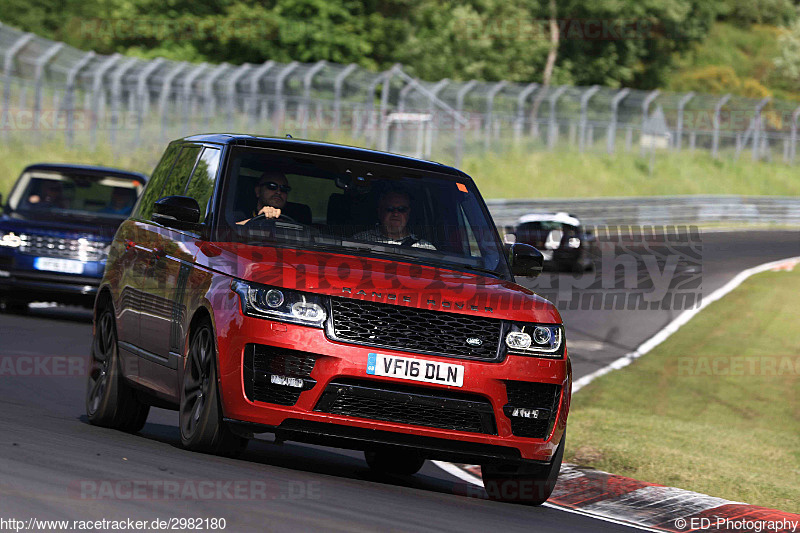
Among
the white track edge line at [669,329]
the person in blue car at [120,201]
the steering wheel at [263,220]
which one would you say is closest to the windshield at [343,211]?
the steering wheel at [263,220]

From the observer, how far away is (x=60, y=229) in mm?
17391

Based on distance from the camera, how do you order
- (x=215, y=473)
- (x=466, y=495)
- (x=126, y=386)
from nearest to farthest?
(x=215, y=473)
(x=466, y=495)
(x=126, y=386)

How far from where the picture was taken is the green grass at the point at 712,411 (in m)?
11.3

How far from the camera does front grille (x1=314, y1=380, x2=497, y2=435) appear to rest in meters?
7.16

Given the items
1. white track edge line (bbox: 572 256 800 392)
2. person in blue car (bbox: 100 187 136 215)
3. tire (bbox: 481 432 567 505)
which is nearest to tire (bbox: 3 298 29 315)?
person in blue car (bbox: 100 187 136 215)

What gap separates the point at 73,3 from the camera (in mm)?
92250

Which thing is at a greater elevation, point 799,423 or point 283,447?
point 283,447

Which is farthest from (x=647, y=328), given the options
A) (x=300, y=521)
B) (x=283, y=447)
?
(x=300, y=521)

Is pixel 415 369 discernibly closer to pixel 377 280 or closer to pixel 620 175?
pixel 377 280

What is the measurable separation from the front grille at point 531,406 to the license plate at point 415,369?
328 mm

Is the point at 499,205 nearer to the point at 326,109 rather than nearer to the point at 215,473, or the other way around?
the point at 326,109

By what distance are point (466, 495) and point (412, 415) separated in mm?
1220

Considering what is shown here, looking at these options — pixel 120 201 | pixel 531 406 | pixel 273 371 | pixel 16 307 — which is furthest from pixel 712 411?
pixel 273 371

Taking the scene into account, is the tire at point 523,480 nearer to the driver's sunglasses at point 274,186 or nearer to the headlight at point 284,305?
the headlight at point 284,305
